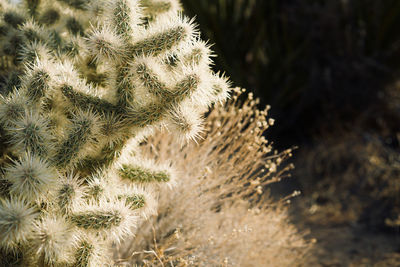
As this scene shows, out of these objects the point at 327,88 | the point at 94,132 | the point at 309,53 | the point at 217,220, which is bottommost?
the point at 217,220

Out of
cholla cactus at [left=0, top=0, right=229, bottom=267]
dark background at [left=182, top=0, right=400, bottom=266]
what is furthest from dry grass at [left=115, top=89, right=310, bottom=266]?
dark background at [left=182, top=0, right=400, bottom=266]

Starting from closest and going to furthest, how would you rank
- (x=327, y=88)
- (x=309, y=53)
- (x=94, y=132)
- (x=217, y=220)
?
(x=94, y=132) < (x=217, y=220) < (x=327, y=88) < (x=309, y=53)

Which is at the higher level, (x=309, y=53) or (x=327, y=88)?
(x=309, y=53)

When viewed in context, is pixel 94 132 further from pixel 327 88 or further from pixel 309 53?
pixel 309 53

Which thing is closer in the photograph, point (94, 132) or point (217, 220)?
point (94, 132)

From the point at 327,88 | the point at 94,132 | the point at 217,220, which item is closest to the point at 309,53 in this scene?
the point at 327,88

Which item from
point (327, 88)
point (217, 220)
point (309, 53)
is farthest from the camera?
point (309, 53)

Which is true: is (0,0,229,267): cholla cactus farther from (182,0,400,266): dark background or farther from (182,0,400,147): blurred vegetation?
(182,0,400,147): blurred vegetation

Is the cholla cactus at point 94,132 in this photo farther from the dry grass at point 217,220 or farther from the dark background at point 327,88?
the dark background at point 327,88
